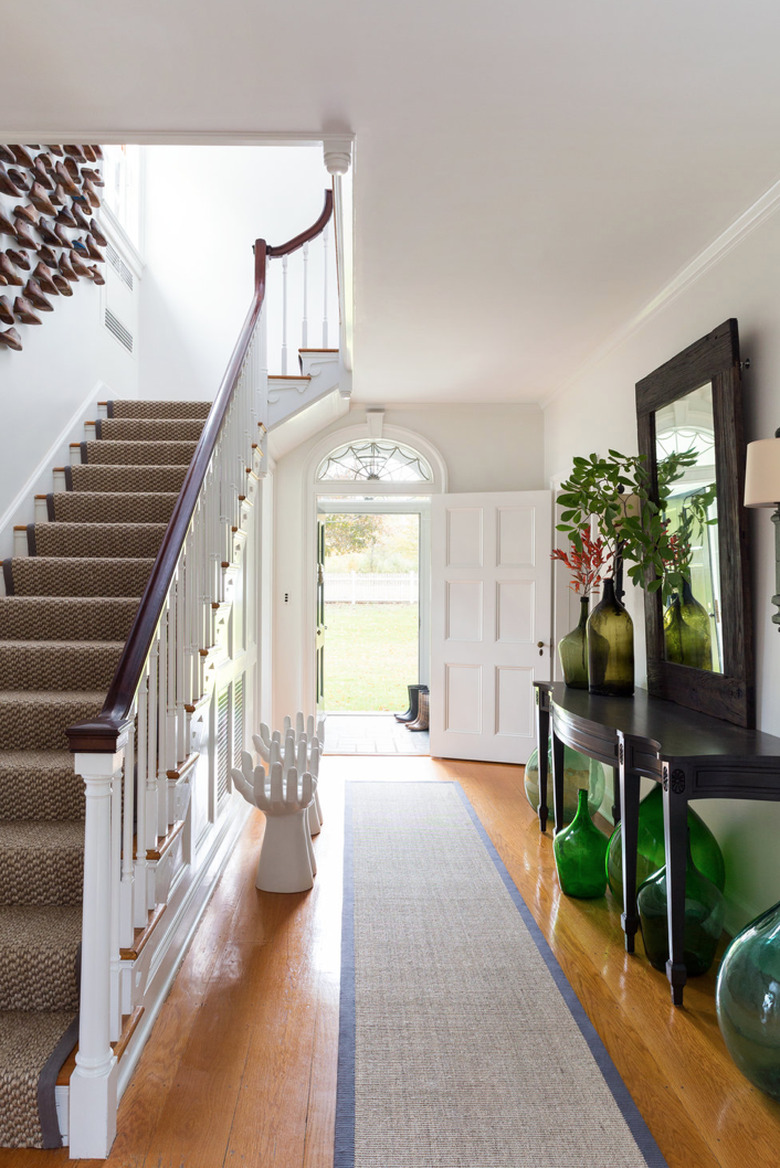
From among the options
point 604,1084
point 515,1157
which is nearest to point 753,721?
point 604,1084

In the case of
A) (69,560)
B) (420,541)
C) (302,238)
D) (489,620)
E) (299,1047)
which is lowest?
(299,1047)

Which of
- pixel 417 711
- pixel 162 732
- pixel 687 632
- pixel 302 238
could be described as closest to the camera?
pixel 162 732

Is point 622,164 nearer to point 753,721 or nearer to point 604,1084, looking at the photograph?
point 753,721

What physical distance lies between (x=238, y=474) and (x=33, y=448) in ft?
3.77

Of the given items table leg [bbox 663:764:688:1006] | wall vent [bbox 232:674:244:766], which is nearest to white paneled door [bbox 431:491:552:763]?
wall vent [bbox 232:674:244:766]

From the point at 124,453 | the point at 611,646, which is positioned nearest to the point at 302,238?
the point at 124,453

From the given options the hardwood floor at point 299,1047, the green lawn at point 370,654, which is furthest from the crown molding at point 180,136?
the green lawn at point 370,654

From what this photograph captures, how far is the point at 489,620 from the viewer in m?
5.45

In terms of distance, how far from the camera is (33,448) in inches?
156

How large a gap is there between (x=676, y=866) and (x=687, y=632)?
1.09m

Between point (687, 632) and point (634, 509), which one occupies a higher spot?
point (634, 509)

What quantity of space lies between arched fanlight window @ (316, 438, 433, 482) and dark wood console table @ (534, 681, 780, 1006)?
2947 mm

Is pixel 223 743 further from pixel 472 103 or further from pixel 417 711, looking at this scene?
pixel 417 711

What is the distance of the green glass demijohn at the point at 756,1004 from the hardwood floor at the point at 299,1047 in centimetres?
13
